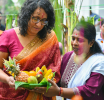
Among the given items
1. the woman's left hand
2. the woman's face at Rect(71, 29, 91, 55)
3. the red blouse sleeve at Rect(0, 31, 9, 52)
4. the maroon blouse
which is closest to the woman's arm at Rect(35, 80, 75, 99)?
the woman's left hand

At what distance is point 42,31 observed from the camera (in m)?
2.16

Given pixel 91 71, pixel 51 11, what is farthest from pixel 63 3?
pixel 91 71

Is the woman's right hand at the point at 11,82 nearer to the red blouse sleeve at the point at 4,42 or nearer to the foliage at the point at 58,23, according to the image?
the red blouse sleeve at the point at 4,42

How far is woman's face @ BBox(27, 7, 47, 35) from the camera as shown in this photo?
1.94 meters

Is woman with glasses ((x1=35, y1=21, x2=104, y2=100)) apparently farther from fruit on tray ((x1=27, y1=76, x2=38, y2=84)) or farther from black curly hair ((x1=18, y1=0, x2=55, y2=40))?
black curly hair ((x1=18, y1=0, x2=55, y2=40))

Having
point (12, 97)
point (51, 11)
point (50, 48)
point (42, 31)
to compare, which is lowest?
point (12, 97)

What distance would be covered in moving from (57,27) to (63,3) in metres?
0.52

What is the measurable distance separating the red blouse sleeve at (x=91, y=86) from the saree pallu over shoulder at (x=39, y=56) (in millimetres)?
356

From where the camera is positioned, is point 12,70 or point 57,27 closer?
point 12,70

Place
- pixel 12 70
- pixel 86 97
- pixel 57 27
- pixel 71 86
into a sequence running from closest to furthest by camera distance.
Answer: pixel 12 70
pixel 86 97
pixel 71 86
pixel 57 27

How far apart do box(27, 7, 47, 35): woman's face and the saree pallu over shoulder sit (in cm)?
16

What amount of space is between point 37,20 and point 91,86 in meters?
0.88

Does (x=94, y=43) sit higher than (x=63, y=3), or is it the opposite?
(x=63, y=3)

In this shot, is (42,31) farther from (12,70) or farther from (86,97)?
(86,97)
